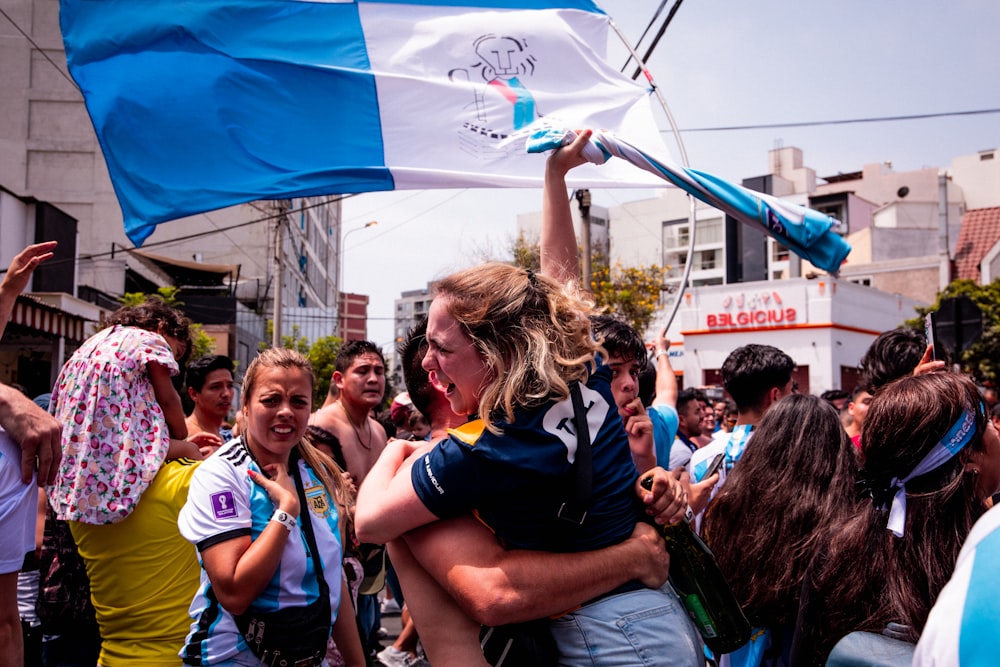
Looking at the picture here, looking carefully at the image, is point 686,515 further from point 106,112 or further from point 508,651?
point 106,112

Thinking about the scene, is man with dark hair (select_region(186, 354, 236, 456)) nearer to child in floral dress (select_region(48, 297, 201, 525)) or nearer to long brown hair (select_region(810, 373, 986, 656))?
child in floral dress (select_region(48, 297, 201, 525))

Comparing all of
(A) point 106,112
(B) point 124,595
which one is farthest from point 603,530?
(A) point 106,112

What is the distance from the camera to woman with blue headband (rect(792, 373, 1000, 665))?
239 cm

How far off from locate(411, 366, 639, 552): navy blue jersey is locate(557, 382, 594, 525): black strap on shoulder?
0.01m

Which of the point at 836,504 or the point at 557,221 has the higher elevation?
the point at 557,221

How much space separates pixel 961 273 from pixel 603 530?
158ft

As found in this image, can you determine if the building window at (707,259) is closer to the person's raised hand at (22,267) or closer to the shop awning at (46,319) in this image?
the shop awning at (46,319)

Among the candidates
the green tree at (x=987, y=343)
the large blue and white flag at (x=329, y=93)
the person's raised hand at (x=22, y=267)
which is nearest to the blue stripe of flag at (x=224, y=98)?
the large blue and white flag at (x=329, y=93)

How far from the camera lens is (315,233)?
246ft

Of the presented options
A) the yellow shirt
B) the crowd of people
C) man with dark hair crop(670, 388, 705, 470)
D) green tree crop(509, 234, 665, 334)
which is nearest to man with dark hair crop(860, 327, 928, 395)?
the crowd of people

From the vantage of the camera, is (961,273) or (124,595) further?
(961,273)

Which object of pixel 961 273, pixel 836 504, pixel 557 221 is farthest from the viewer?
pixel 961 273

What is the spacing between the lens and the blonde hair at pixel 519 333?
204 cm

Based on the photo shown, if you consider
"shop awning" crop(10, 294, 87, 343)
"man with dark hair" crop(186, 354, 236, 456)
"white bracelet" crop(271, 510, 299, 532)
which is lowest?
"white bracelet" crop(271, 510, 299, 532)
